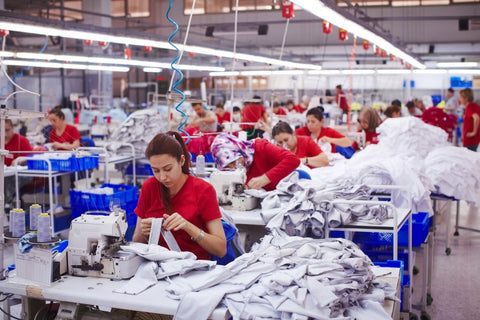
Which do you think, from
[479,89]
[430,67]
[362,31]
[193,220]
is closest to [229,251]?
[193,220]

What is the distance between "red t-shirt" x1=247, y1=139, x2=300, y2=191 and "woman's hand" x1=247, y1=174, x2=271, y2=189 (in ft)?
0.11

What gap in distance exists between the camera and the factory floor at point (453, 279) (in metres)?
4.25

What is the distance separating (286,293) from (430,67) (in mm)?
16377

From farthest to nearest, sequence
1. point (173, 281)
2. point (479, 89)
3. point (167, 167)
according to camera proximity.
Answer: point (479, 89) < point (167, 167) < point (173, 281)

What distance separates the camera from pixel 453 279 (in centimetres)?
502

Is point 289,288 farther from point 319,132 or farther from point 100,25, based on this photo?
point 100,25

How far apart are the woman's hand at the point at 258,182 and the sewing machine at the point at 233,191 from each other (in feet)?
0.86

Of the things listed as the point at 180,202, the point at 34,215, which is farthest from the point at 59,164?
the point at 34,215

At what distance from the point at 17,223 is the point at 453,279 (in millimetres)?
3881

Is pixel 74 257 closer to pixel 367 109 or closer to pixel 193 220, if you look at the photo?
pixel 193 220

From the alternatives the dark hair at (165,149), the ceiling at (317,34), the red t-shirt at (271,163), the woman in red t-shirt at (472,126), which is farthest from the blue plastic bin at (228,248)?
the ceiling at (317,34)

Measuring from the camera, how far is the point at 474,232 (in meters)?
6.80

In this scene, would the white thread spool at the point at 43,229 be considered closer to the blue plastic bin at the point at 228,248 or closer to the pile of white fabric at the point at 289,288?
the pile of white fabric at the point at 289,288

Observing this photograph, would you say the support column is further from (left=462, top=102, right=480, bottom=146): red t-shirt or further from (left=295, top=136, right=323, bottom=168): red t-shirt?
(left=295, top=136, right=323, bottom=168): red t-shirt
